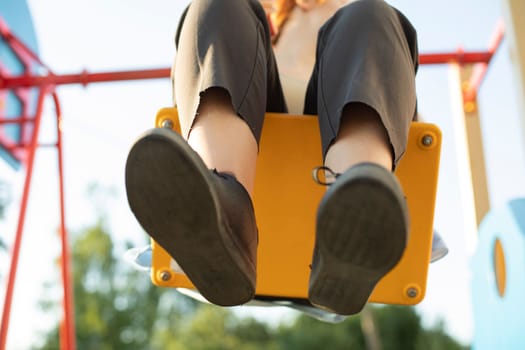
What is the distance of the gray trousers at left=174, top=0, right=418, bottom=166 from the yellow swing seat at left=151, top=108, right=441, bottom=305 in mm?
134

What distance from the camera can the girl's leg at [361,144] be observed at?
0.63 m

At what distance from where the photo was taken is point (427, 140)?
3.32ft

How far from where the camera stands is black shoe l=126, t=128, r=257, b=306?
0.65 metres

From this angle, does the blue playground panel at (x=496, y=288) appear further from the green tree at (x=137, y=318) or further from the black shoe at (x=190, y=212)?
the green tree at (x=137, y=318)

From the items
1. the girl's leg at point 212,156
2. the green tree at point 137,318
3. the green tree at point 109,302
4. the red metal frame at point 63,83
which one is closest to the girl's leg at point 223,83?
the girl's leg at point 212,156

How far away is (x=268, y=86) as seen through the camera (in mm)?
1017

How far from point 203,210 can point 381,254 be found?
0.57 feet

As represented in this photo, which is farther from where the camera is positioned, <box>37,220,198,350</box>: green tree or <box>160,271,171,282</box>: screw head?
<box>37,220,198,350</box>: green tree

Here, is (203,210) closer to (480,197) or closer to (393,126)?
(393,126)

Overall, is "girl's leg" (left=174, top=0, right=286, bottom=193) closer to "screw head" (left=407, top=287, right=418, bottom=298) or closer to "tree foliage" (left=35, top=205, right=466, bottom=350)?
"screw head" (left=407, top=287, right=418, bottom=298)

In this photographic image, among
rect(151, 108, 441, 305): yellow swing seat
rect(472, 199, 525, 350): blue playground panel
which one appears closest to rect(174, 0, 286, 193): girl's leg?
rect(151, 108, 441, 305): yellow swing seat

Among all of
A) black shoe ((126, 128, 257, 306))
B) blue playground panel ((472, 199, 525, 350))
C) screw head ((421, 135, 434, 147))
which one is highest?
screw head ((421, 135, 434, 147))

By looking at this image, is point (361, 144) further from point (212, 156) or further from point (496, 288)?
point (496, 288)

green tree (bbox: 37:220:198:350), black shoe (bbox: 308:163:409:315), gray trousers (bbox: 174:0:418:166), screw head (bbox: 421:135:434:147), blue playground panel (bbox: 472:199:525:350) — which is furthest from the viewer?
green tree (bbox: 37:220:198:350)
